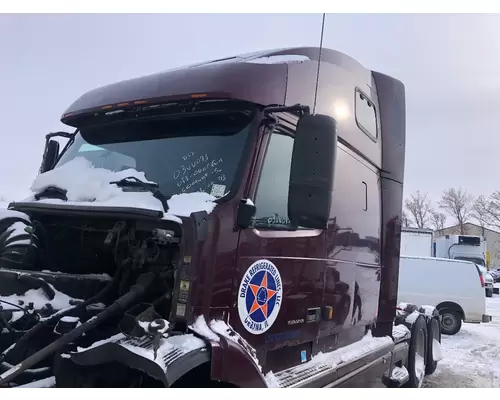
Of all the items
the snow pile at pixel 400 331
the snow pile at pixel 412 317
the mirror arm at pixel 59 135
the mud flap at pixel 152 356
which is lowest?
the snow pile at pixel 400 331

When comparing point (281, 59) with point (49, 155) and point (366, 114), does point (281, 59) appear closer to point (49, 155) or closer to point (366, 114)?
point (366, 114)

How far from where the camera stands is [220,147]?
2.97m

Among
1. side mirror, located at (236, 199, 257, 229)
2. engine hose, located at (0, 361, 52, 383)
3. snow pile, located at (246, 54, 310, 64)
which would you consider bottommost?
engine hose, located at (0, 361, 52, 383)

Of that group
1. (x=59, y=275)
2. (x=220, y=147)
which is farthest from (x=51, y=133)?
(x=220, y=147)

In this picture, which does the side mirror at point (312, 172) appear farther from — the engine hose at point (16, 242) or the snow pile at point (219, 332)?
the engine hose at point (16, 242)

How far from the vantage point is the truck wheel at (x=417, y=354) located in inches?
227

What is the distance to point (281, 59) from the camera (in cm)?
338

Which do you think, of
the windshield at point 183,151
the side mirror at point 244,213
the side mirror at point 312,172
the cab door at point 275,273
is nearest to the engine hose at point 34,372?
the cab door at point 275,273

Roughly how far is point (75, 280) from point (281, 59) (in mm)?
2004

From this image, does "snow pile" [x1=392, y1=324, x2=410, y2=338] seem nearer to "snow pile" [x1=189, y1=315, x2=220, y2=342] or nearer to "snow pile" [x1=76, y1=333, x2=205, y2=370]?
"snow pile" [x1=189, y1=315, x2=220, y2=342]

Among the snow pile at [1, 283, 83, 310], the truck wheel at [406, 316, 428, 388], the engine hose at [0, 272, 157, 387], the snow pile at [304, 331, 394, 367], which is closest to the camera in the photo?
the engine hose at [0, 272, 157, 387]

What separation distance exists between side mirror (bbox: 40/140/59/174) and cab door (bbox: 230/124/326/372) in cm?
204

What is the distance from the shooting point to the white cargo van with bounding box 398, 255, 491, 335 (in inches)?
434

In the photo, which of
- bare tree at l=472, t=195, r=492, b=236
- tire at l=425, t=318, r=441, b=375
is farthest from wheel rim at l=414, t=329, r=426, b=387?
bare tree at l=472, t=195, r=492, b=236
